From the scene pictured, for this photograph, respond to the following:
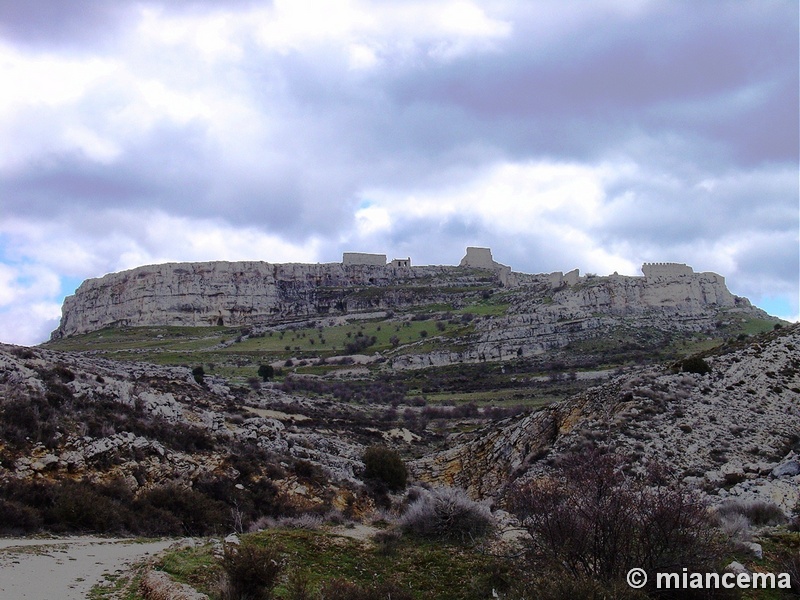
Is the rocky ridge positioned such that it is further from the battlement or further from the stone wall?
the stone wall

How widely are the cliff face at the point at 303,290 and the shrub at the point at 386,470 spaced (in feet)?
213

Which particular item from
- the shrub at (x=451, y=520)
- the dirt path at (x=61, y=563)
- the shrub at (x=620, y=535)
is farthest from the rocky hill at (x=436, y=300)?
the shrub at (x=620, y=535)

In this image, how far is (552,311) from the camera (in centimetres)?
7644

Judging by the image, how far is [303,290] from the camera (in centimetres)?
10931

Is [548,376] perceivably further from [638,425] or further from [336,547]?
[336,547]

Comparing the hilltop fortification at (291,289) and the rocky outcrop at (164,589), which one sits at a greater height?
the hilltop fortification at (291,289)

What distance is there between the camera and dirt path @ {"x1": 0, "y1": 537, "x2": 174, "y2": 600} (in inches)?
283

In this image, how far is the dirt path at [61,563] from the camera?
719 cm

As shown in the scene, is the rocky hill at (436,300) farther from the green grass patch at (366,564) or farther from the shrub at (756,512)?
the green grass patch at (366,564)

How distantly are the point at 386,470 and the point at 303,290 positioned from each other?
91095 mm

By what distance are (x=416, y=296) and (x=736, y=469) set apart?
86825 mm

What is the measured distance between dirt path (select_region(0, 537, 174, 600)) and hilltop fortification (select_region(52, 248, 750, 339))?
265 ft

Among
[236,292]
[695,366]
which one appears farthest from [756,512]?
[236,292]

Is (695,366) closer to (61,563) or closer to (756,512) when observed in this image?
(756,512)
